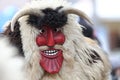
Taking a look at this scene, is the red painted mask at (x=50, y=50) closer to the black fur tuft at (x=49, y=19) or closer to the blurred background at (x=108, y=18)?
the black fur tuft at (x=49, y=19)

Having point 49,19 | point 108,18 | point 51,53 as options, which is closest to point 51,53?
point 51,53

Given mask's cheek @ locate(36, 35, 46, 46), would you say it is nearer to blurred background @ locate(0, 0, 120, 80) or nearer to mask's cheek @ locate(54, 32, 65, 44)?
mask's cheek @ locate(54, 32, 65, 44)

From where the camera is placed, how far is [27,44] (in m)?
1.37

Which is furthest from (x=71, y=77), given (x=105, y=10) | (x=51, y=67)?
(x=105, y=10)

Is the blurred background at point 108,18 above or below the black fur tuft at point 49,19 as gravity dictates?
below

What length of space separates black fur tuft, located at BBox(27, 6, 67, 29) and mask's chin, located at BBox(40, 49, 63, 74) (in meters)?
0.08

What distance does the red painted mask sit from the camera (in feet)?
4.50

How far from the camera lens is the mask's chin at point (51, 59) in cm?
138

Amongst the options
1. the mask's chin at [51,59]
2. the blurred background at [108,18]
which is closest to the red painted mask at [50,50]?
the mask's chin at [51,59]

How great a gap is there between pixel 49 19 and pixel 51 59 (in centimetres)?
14

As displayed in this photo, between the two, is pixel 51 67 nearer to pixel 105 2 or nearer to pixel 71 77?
pixel 71 77

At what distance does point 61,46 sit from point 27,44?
0.36 ft

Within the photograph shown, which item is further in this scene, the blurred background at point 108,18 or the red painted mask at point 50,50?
the blurred background at point 108,18

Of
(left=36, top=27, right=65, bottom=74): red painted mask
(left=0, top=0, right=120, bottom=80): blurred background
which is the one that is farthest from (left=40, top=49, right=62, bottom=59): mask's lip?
(left=0, top=0, right=120, bottom=80): blurred background
